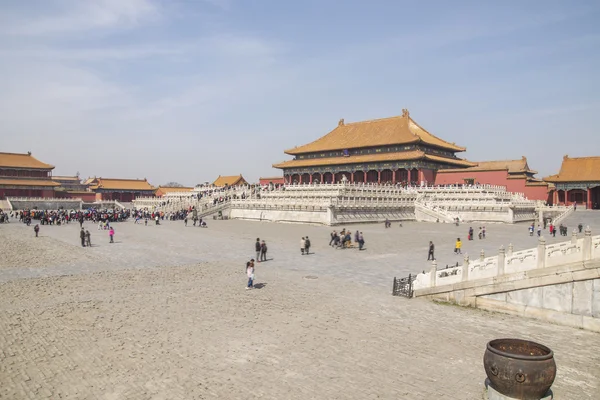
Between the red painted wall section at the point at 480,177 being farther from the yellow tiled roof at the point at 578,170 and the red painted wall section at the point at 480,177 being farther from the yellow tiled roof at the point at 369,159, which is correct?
the yellow tiled roof at the point at 578,170

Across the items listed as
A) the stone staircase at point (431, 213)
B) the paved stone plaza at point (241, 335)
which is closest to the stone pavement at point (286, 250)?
the paved stone plaza at point (241, 335)

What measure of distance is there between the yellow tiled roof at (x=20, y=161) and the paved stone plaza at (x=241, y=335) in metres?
58.7

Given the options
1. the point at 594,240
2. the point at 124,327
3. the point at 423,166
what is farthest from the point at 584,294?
the point at 423,166

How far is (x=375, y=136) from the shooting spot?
60.8 m

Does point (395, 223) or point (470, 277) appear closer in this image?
point (470, 277)

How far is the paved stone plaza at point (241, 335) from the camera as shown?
24.5ft

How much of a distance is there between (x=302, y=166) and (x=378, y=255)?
1770 inches

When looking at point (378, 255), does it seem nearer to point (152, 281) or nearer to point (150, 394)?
point (152, 281)

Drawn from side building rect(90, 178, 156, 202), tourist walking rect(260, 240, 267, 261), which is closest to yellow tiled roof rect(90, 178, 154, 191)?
side building rect(90, 178, 156, 202)

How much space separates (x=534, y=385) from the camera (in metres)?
6.51

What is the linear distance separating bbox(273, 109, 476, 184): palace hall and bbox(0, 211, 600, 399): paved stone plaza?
36.7m

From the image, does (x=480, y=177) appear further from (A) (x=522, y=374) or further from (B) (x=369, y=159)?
(A) (x=522, y=374)

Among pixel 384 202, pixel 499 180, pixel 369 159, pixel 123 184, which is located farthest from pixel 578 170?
pixel 123 184

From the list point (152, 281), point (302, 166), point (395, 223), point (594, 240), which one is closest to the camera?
point (594, 240)
